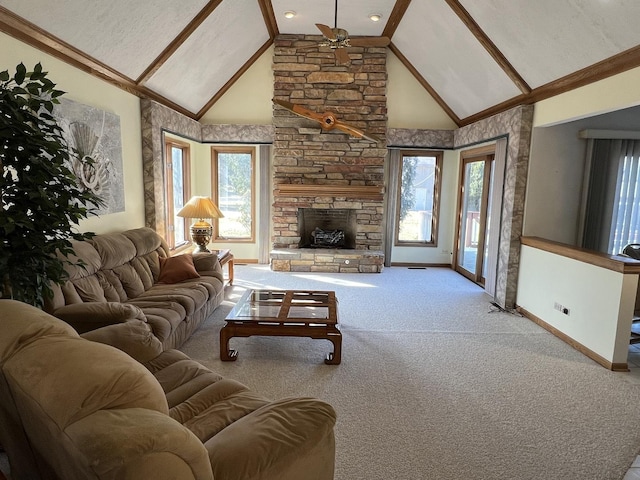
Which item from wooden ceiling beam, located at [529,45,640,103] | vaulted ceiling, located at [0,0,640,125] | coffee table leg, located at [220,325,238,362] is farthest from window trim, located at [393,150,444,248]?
coffee table leg, located at [220,325,238,362]

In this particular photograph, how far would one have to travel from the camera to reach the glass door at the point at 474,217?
5839mm

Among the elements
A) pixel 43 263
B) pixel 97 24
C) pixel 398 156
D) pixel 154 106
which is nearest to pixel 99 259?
pixel 43 263

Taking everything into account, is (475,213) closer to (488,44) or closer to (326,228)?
(326,228)

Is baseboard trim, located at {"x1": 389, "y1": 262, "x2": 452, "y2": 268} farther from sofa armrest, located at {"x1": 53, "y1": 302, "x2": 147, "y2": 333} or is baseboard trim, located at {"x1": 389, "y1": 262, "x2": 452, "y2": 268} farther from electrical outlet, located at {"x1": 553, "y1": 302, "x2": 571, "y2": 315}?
sofa armrest, located at {"x1": 53, "y1": 302, "x2": 147, "y2": 333}

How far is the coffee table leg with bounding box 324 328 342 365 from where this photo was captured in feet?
10.2

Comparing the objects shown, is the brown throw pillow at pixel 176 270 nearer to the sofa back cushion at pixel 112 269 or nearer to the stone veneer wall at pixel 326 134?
the sofa back cushion at pixel 112 269

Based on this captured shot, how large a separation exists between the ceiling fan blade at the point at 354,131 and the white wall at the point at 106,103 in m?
2.89

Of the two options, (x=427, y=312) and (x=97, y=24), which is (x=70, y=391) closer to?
(x=97, y=24)

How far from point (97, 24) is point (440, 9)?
3.62 m

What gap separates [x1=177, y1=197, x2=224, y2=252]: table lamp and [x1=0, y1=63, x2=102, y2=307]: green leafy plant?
2771 mm

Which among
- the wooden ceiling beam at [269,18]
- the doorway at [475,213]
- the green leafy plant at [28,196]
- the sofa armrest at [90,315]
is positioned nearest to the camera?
the green leafy plant at [28,196]

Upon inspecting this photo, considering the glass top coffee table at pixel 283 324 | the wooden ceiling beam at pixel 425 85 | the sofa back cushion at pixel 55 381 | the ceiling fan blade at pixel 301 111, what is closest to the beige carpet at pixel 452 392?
the glass top coffee table at pixel 283 324

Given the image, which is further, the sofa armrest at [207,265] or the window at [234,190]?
the window at [234,190]

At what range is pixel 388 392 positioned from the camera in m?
2.78
